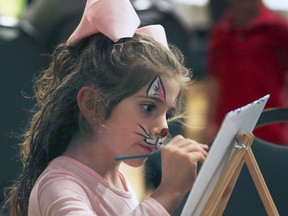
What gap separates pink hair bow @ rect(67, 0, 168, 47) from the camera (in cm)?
244

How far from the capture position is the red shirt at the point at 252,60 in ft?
16.0

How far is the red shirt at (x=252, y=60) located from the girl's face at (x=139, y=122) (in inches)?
94.0

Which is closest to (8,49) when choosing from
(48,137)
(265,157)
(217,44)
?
(217,44)

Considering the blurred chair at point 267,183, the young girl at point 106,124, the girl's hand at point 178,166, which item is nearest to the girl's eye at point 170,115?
the young girl at point 106,124

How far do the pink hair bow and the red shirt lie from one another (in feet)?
7.78

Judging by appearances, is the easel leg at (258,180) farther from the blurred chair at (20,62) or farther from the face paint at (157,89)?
the blurred chair at (20,62)

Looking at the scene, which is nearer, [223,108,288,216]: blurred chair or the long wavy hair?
the long wavy hair

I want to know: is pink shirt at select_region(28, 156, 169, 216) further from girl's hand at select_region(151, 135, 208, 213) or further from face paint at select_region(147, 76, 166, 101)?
face paint at select_region(147, 76, 166, 101)

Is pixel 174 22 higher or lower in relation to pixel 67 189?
lower

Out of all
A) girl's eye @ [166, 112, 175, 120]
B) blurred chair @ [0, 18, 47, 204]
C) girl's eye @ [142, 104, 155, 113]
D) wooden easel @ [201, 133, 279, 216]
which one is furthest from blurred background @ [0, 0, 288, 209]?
wooden easel @ [201, 133, 279, 216]

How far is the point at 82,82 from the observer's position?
2.45 meters

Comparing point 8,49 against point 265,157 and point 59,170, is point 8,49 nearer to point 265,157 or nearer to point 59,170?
point 265,157

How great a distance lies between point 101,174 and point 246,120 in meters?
0.37

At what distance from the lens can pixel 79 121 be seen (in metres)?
2.47
